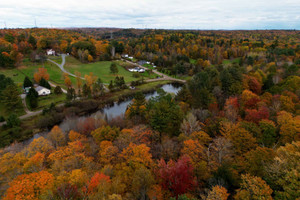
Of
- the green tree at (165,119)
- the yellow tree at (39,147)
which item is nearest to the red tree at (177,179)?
the green tree at (165,119)

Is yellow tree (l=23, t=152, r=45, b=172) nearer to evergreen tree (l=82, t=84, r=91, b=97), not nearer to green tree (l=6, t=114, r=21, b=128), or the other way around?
green tree (l=6, t=114, r=21, b=128)

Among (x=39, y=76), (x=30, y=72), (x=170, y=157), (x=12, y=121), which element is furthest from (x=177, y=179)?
(x=30, y=72)

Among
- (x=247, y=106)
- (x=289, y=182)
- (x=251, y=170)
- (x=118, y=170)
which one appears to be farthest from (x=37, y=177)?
(x=247, y=106)

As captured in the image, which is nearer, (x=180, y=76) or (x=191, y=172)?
(x=191, y=172)

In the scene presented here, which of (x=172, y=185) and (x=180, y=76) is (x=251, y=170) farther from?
(x=180, y=76)

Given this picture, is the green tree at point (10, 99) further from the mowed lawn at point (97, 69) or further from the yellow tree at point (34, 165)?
the mowed lawn at point (97, 69)
